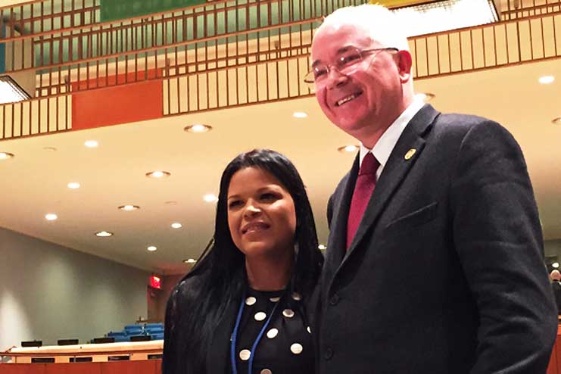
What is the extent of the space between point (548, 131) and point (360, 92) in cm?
621

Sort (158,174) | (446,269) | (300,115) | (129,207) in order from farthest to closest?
(129,207), (158,174), (300,115), (446,269)

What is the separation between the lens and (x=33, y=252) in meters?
12.3

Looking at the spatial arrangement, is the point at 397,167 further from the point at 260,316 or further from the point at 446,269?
the point at 260,316

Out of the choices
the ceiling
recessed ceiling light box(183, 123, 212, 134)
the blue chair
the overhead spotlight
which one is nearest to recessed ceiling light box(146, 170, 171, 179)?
the ceiling

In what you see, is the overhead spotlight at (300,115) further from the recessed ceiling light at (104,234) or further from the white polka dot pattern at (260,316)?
the recessed ceiling light at (104,234)

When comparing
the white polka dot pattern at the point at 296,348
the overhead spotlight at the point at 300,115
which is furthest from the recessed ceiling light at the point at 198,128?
the white polka dot pattern at the point at 296,348

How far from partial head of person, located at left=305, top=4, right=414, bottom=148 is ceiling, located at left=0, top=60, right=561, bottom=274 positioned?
4408mm

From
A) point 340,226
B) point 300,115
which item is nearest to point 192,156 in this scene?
point 300,115

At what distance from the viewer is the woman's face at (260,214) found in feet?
6.66

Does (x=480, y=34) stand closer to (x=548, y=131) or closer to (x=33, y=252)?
(x=548, y=131)

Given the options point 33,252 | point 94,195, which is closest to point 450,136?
point 94,195

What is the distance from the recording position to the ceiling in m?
6.49

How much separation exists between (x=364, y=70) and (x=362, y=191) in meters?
0.25

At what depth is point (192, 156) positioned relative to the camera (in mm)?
8016
